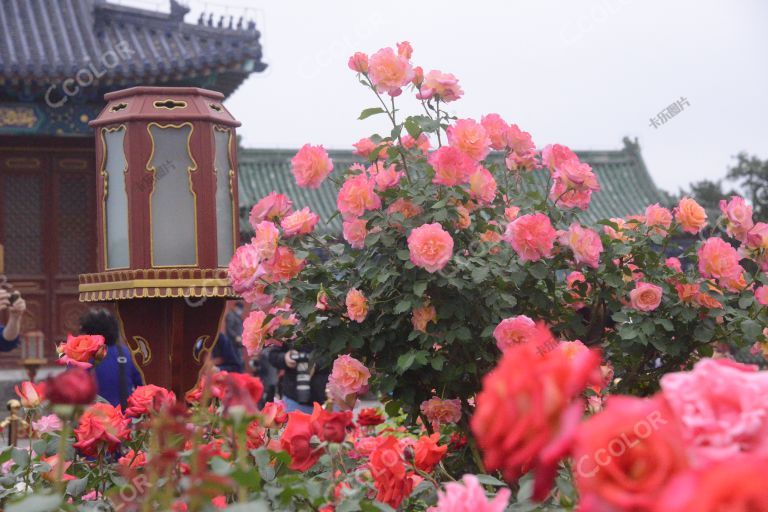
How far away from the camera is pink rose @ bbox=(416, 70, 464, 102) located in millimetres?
3195

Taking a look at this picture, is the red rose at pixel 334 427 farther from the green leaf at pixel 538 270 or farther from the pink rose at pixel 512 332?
the green leaf at pixel 538 270

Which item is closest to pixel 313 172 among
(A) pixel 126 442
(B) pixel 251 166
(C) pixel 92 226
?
(A) pixel 126 442

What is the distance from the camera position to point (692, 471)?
90 centimetres

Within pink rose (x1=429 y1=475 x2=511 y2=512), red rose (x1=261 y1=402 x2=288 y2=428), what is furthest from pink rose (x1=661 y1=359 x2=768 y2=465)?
red rose (x1=261 y1=402 x2=288 y2=428)

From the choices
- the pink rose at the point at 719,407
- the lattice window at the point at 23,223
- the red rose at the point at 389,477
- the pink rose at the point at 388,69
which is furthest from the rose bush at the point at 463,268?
the lattice window at the point at 23,223

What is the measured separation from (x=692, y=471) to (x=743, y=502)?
2.5 inches

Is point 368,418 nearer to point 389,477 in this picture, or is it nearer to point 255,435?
point 255,435

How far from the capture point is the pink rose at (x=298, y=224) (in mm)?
3088

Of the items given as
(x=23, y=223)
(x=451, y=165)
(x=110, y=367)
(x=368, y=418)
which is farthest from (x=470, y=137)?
(x=23, y=223)

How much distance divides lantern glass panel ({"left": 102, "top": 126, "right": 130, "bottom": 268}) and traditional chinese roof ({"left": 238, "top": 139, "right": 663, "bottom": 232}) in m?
17.7

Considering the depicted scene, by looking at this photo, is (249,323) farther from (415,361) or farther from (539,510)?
(539,510)

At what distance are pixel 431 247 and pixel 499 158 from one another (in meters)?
21.3

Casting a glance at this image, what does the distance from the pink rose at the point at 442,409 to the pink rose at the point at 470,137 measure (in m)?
0.69

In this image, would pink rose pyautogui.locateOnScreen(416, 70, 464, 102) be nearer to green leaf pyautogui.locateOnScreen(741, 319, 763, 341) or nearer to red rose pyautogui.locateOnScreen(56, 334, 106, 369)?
green leaf pyautogui.locateOnScreen(741, 319, 763, 341)
